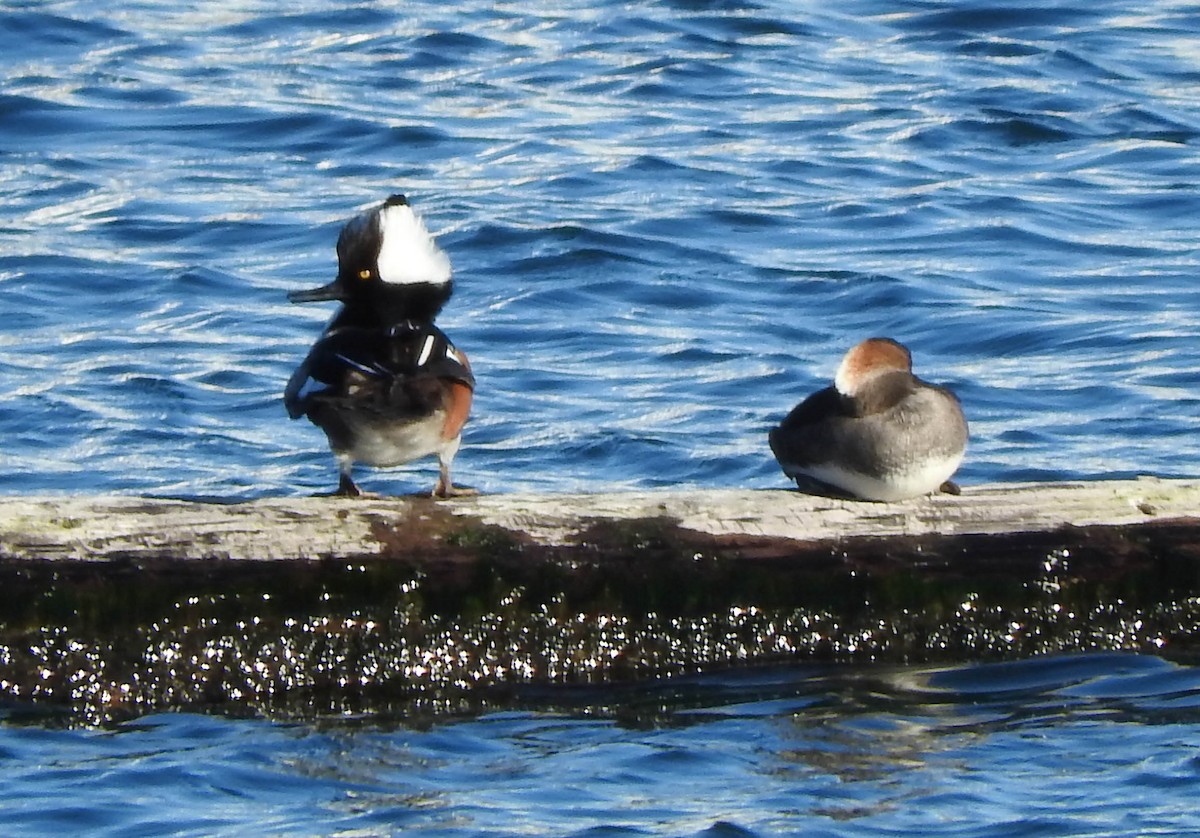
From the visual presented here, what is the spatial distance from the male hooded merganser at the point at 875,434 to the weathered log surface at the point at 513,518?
0.08 metres

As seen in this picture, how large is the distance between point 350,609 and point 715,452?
3.93 metres

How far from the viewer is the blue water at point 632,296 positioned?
16.7ft

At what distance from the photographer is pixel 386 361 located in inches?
240

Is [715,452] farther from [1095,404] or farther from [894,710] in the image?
[894,710]

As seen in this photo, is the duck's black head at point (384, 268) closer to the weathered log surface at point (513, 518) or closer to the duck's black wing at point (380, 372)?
the duck's black wing at point (380, 372)

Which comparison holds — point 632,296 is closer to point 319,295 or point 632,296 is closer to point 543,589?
point 319,295

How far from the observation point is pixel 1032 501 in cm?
566

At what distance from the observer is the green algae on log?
A: 5328mm

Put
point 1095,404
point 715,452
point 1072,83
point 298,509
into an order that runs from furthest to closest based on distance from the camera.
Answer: point 1072,83 → point 1095,404 → point 715,452 → point 298,509

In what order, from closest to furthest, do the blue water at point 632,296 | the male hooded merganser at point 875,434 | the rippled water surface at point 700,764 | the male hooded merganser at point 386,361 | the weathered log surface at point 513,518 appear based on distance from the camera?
the rippled water surface at point 700,764
the blue water at point 632,296
the weathered log surface at point 513,518
the male hooded merganser at point 875,434
the male hooded merganser at point 386,361

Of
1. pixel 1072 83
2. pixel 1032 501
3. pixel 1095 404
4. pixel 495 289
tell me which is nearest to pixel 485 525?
pixel 1032 501

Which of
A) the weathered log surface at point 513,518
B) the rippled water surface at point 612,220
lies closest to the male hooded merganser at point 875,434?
the weathered log surface at point 513,518

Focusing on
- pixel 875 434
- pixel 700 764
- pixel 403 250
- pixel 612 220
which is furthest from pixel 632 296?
pixel 700 764

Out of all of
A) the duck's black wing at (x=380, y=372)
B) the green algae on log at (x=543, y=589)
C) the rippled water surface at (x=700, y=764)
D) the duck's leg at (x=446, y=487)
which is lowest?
the rippled water surface at (x=700, y=764)
